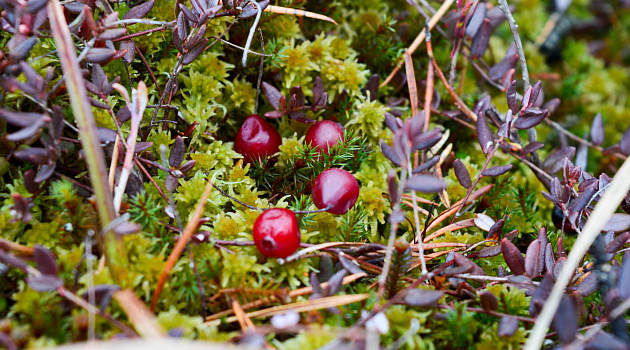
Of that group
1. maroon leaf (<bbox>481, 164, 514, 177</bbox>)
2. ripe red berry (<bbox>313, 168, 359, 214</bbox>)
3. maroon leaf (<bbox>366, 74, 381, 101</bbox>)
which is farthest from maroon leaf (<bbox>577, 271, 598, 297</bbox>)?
maroon leaf (<bbox>366, 74, 381, 101</bbox>)

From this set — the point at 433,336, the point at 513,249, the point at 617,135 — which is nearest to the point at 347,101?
the point at 513,249

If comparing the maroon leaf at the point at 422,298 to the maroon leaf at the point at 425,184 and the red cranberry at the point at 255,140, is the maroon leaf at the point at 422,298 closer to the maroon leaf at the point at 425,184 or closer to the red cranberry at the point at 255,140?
the maroon leaf at the point at 425,184

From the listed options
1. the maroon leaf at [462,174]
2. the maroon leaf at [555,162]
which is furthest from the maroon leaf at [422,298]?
the maroon leaf at [555,162]

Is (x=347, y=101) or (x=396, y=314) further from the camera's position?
(x=347, y=101)

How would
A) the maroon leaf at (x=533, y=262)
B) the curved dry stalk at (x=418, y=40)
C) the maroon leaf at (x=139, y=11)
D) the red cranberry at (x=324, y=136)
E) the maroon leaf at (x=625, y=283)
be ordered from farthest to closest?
1. the curved dry stalk at (x=418, y=40)
2. the red cranberry at (x=324, y=136)
3. the maroon leaf at (x=139, y=11)
4. the maroon leaf at (x=533, y=262)
5. the maroon leaf at (x=625, y=283)

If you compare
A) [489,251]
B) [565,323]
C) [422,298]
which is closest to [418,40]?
[489,251]

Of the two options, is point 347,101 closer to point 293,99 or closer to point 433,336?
point 293,99

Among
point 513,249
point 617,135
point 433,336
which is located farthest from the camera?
point 617,135
